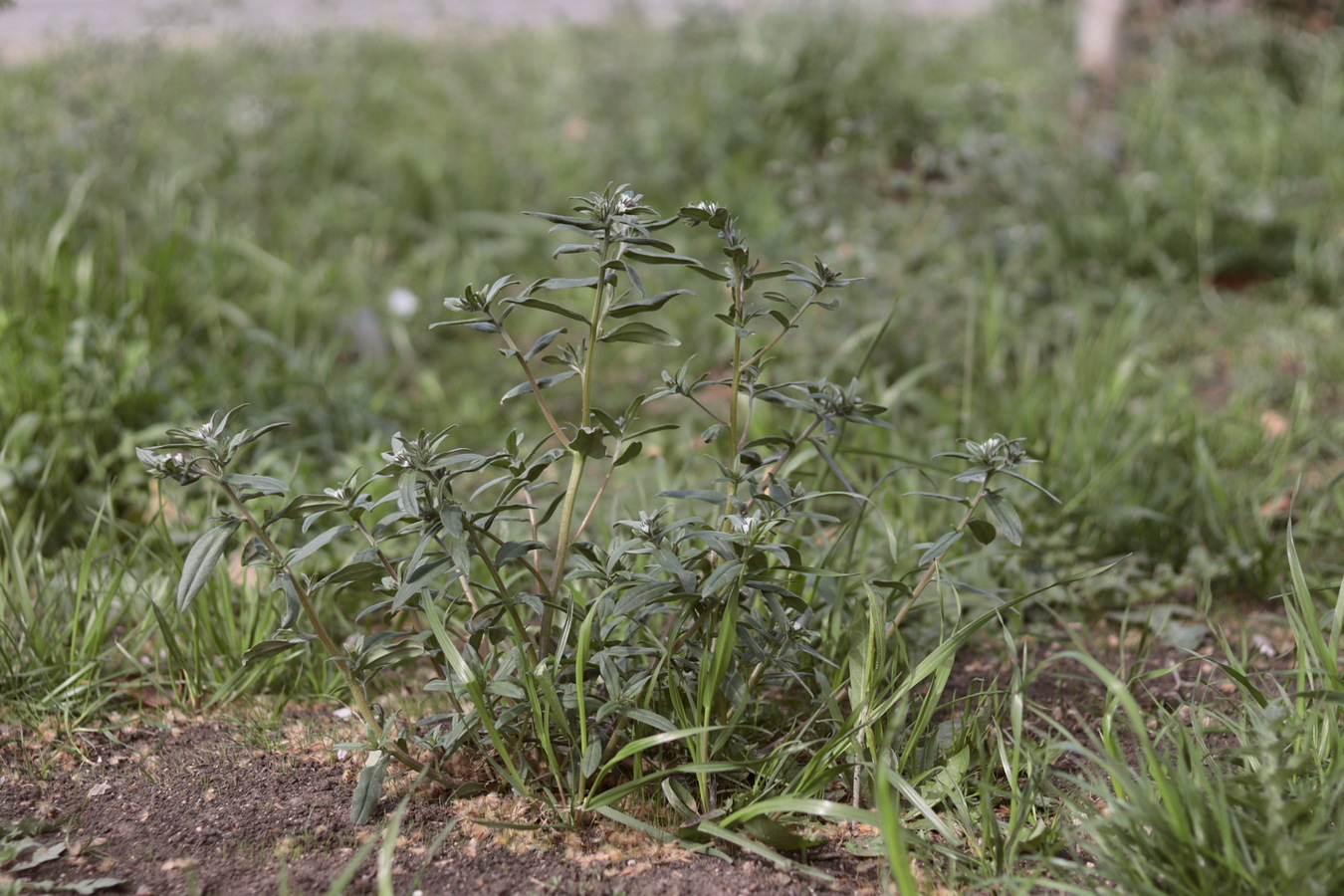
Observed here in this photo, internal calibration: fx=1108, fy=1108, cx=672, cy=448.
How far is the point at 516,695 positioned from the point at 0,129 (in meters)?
4.01

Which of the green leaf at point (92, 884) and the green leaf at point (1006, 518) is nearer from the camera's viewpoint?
the green leaf at point (92, 884)

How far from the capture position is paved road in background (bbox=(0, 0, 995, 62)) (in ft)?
17.4

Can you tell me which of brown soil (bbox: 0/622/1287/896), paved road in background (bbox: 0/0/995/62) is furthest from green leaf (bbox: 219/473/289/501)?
paved road in background (bbox: 0/0/995/62)

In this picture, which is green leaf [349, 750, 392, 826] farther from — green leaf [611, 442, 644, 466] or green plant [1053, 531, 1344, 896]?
green plant [1053, 531, 1344, 896]

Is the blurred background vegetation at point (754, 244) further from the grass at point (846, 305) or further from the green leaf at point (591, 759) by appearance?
the green leaf at point (591, 759)

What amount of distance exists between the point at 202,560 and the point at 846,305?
2.53 m

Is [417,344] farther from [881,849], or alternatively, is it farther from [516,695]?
[881,849]

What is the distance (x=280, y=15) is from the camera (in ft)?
27.5

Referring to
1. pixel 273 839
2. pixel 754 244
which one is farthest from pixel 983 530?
pixel 754 244

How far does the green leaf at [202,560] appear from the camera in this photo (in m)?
1.57

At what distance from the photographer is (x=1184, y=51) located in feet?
19.2

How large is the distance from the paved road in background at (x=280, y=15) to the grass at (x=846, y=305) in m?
0.26

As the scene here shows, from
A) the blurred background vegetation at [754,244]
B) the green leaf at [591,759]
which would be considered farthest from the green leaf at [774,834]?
the blurred background vegetation at [754,244]

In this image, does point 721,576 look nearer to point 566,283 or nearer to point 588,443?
point 588,443
